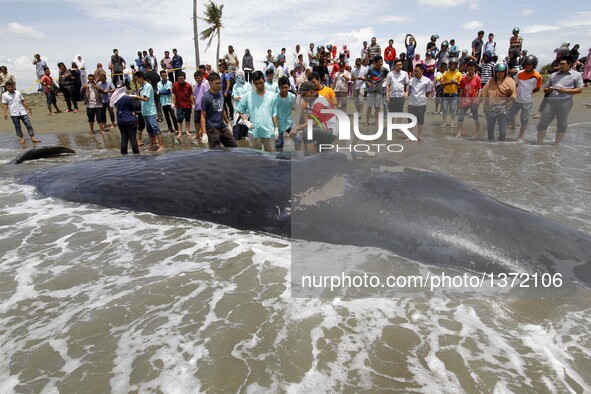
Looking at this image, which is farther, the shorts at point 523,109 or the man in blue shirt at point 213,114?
the shorts at point 523,109

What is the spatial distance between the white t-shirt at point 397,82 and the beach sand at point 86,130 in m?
1.53

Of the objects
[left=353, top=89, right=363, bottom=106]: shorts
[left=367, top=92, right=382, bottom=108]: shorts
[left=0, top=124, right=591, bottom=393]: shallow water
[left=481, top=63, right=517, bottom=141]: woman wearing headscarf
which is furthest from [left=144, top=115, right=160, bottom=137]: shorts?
[left=481, top=63, right=517, bottom=141]: woman wearing headscarf

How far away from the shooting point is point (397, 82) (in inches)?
442

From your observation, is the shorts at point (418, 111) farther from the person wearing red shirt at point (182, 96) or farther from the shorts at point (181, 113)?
the shorts at point (181, 113)

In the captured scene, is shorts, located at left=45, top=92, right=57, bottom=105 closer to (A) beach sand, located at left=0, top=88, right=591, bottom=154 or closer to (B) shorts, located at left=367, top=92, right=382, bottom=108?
(A) beach sand, located at left=0, top=88, right=591, bottom=154

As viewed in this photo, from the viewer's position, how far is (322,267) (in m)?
3.16

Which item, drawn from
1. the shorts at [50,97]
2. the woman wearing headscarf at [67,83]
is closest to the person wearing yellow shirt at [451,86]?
the woman wearing headscarf at [67,83]

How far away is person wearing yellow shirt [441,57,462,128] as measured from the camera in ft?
37.8

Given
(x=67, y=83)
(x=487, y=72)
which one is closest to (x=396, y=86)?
(x=487, y=72)

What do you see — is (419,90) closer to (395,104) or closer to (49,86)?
(395,104)

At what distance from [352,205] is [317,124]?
418cm

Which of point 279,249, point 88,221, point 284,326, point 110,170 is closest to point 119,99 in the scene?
point 110,170

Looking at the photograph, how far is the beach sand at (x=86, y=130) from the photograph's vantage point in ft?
37.7

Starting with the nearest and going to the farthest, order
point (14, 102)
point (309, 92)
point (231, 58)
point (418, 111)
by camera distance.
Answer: point (309, 92) → point (418, 111) → point (14, 102) → point (231, 58)
